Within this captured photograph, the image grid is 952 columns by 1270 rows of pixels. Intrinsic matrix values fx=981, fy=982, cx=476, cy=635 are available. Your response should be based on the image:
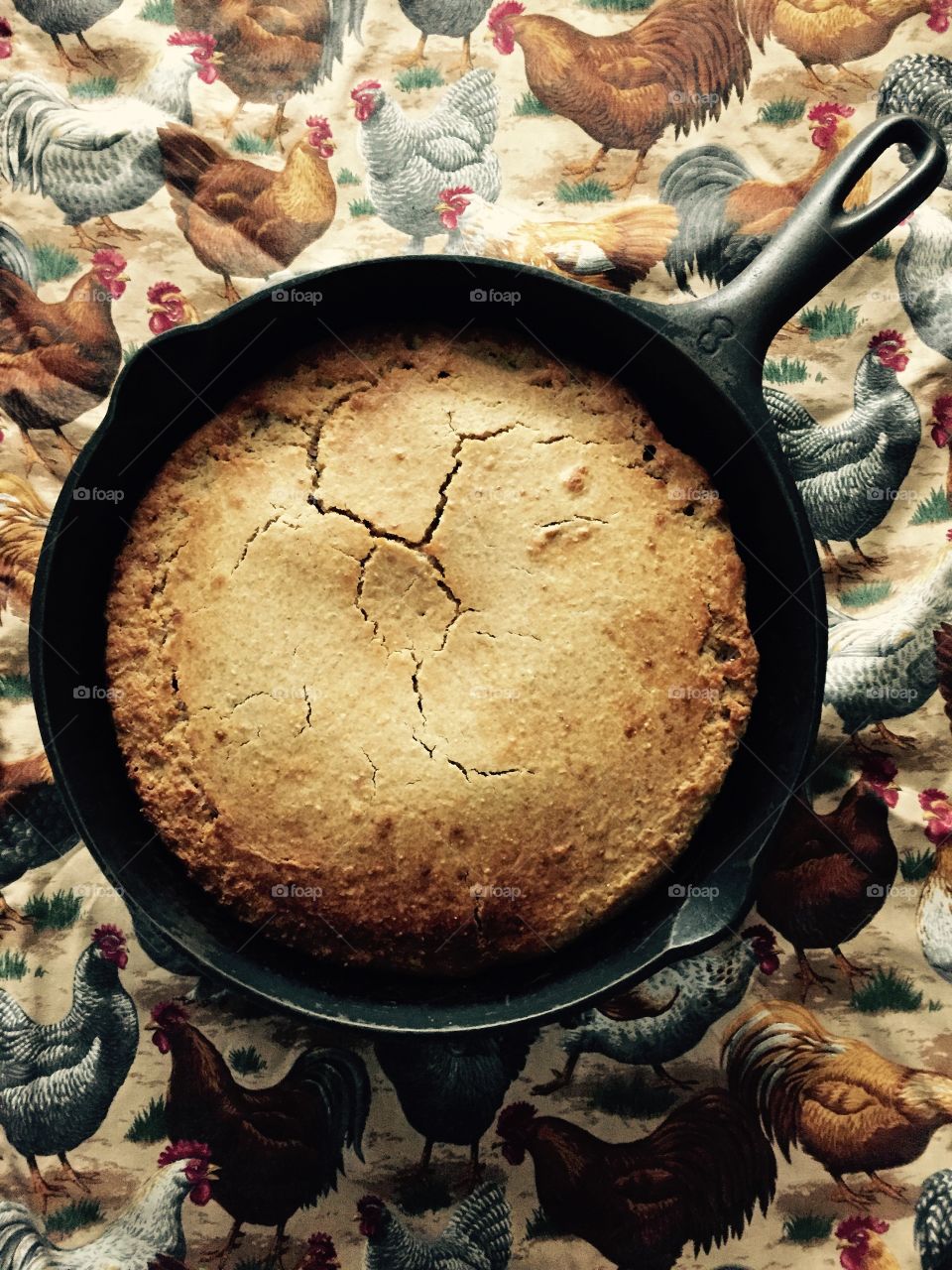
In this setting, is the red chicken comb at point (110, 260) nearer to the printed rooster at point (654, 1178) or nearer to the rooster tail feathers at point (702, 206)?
the rooster tail feathers at point (702, 206)

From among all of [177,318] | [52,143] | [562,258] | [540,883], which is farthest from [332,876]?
[52,143]

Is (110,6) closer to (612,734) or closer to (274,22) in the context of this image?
(274,22)

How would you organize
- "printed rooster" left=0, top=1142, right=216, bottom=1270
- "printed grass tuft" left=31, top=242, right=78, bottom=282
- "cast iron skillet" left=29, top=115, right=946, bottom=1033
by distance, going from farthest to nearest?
1. "printed grass tuft" left=31, top=242, right=78, bottom=282
2. "printed rooster" left=0, top=1142, right=216, bottom=1270
3. "cast iron skillet" left=29, top=115, right=946, bottom=1033

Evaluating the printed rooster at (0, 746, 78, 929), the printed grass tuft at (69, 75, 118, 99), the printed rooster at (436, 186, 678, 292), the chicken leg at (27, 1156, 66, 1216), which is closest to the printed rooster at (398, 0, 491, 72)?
the printed rooster at (436, 186, 678, 292)

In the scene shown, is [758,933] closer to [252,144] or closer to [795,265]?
[795,265]

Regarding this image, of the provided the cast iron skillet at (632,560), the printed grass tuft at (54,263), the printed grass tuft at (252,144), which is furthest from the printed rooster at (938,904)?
the printed grass tuft at (54,263)

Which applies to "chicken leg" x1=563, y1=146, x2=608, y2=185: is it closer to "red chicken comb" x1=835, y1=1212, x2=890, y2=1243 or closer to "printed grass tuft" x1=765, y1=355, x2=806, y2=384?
"printed grass tuft" x1=765, y1=355, x2=806, y2=384

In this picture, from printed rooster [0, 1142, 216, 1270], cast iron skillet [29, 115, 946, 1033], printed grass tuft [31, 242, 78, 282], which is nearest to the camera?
cast iron skillet [29, 115, 946, 1033]
